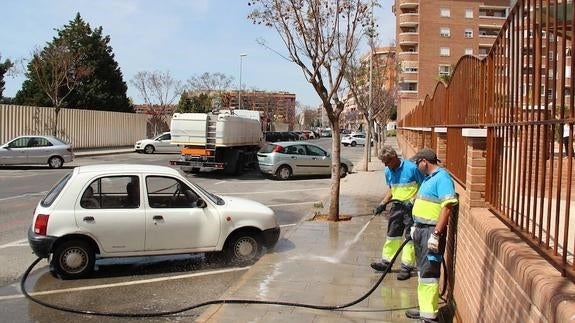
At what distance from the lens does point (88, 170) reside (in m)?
7.81

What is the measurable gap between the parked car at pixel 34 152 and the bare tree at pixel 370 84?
12.9 m

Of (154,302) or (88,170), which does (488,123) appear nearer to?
(154,302)

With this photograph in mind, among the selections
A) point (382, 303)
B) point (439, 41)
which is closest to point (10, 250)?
point (382, 303)

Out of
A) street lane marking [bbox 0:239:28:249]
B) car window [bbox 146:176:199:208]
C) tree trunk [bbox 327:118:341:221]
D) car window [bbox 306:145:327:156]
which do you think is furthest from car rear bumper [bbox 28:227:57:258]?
car window [bbox 306:145:327:156]

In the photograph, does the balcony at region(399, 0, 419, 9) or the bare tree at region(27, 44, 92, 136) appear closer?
the bare tree at region(27, 44, 92, 136)

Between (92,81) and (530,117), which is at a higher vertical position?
(92,81)

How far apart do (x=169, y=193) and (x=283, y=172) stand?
46.0 feet

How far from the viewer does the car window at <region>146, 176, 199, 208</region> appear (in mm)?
8023

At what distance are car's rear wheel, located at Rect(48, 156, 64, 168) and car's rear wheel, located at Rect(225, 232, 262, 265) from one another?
18046mm

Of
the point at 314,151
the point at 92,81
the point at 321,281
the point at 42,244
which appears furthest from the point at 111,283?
the point at 92,81

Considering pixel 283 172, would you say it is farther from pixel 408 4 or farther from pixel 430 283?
pixel 408 4

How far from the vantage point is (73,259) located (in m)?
7.44

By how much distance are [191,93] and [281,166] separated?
52892 mm

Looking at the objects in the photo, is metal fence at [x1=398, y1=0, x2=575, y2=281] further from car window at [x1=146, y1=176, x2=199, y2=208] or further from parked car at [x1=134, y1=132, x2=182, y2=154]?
parked car at [x1=134, y1=132, x2=182, y2=154]
